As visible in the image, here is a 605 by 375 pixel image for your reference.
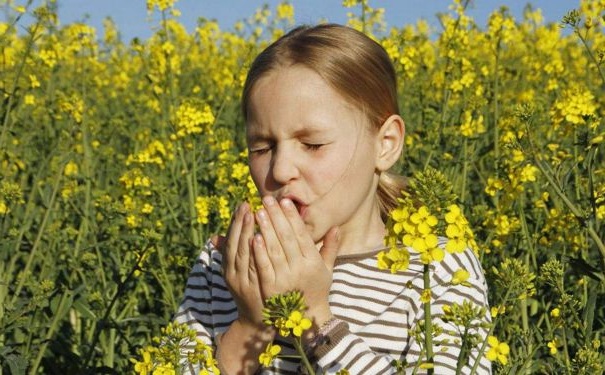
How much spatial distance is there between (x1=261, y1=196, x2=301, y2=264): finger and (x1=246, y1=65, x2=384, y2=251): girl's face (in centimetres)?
15

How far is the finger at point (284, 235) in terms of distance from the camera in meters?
1.52

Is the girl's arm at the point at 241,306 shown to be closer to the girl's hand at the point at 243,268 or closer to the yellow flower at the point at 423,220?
the girl's hand at the point at 243,268

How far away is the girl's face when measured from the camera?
5.58ft

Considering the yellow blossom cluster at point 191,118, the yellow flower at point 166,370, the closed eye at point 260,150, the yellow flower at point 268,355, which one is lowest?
the yellow flower at point 268,355

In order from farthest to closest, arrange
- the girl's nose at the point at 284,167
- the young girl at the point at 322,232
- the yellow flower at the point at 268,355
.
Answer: the girl's nose at the point at 284,167 → the young girl at the point at 322,232 → the yellow flower at the point at 268,355

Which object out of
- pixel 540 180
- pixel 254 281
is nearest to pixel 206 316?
pixel 254 281

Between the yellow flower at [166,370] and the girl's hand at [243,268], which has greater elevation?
the girl's hand at [243,268]

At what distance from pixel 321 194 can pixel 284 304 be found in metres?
0.58

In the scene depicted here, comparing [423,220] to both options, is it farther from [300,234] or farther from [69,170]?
[69,170]

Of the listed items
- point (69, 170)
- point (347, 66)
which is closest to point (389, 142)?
point (347, 66)

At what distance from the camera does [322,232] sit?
69.3 inches

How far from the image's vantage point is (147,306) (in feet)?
10.7

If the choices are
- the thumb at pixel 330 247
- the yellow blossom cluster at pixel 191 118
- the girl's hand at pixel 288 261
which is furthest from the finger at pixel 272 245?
the yellow blossom cluster at pixel 191 118

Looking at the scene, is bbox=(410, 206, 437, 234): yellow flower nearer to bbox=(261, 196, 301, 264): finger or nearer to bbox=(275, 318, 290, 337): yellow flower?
bbox=(275, 318, 290, 337): yellow flower
